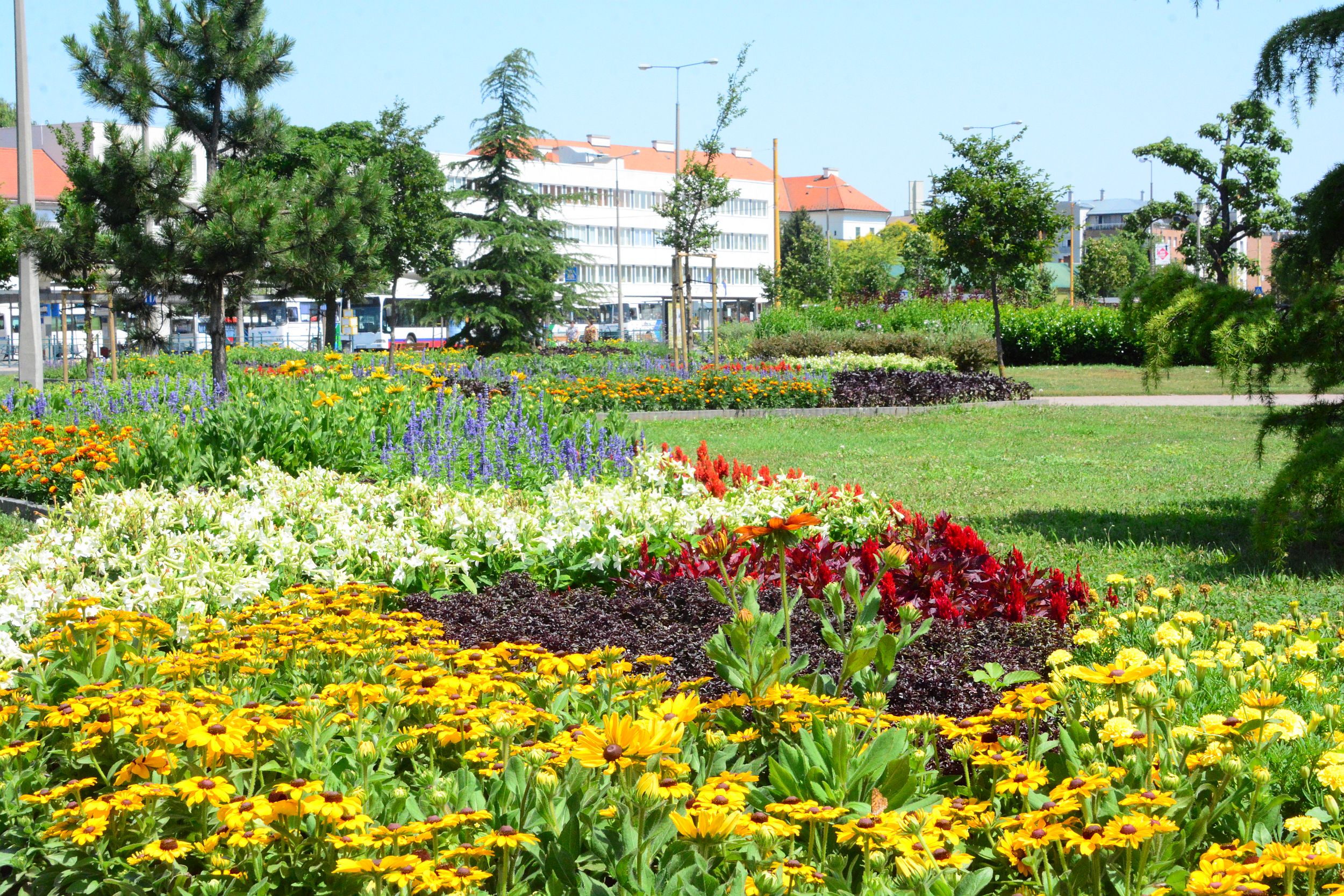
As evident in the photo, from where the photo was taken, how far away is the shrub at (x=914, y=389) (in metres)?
16.8

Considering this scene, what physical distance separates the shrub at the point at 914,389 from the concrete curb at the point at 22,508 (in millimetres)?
10651

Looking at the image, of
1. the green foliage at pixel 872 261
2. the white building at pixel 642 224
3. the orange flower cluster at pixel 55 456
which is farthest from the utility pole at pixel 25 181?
the white building at pixel 642 224

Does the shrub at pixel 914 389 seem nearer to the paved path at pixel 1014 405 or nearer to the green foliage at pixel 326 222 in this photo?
the paved path at pixel 1014 405

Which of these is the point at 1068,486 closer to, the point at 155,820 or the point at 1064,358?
the point at 155,820

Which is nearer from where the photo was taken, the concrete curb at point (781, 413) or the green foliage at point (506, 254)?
the concrete curb at point (781, 413)

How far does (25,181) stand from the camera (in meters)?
15.4

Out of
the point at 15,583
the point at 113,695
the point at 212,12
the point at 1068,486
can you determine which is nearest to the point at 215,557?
the point at 15,583

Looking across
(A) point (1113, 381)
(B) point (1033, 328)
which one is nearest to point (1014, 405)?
(A) point (1113, 381)

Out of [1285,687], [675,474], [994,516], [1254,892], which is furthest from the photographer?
[994,516]

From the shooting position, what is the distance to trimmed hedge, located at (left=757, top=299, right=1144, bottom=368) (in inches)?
1112

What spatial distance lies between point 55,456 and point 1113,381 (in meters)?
19.0

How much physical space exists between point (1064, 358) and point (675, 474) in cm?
2355

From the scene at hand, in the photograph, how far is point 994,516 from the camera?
7910mm

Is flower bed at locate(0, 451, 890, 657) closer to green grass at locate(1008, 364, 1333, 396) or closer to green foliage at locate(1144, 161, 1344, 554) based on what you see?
green foliage at locate(1144, 161, 1344, 554)
